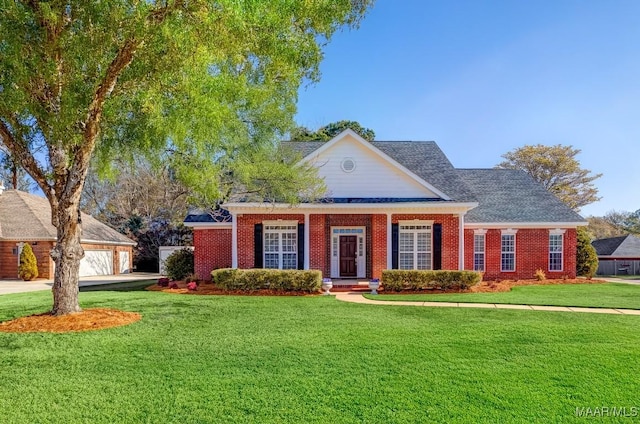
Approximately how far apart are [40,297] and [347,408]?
566 inches

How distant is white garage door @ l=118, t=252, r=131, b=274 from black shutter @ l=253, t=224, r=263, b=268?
18.8 m

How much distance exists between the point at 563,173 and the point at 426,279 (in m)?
31.8

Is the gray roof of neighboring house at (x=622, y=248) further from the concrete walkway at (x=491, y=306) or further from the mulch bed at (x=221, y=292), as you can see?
the mulch bed at (x=221, y=292)

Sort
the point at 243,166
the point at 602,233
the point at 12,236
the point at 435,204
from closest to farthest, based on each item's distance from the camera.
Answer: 1. the point at 243,166
2. the point at 435,204
3. the point at 12,236
4. the point at 602,233

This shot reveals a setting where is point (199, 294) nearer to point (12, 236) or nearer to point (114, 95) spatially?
point (114, 95)

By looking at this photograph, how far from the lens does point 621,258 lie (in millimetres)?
29844

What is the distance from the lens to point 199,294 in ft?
52.2

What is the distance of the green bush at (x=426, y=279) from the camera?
15953mm

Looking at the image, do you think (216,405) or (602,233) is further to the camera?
(602,233)

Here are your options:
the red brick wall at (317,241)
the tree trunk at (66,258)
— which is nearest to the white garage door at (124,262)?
the red brick wall at (317,241)

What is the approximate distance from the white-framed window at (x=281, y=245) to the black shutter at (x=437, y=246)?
18.9 feet

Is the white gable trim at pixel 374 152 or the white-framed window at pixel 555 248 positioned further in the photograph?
the white-framed window at pixel 555 248

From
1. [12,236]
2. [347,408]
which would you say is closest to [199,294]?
[347,408]

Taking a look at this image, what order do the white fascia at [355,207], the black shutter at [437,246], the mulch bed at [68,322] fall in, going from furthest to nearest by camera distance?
the black shutter at [437,246]
the white fascia at [355,207]
the mulch bed at [68,322]
